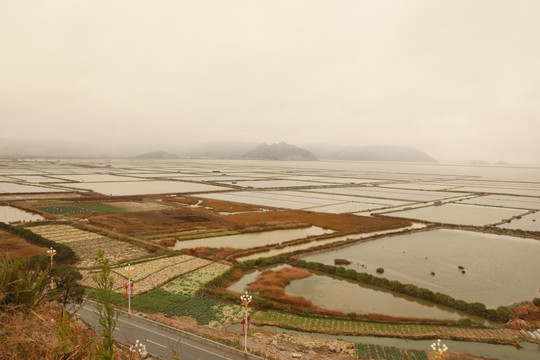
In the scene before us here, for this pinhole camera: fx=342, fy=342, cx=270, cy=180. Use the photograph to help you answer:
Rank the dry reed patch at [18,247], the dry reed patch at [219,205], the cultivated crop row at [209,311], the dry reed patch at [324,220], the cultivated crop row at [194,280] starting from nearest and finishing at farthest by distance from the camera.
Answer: the cultivated crop row at [209,311]
the cultivated crop row at [194,280]
the dry reed patch at [18,247]
the dry reed patch at [324,220]
the dry reed patch at [219,205]

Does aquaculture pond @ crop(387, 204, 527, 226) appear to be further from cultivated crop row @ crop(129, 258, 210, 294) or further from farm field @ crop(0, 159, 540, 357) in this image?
cultivated crop row @ crop(129, 258, 210, 294)

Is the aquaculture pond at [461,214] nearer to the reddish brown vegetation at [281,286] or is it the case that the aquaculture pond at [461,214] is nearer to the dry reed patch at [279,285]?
the dry reed patch at [279,285]

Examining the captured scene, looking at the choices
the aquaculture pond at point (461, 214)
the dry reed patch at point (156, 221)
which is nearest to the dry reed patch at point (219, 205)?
the dry reed patch at point (156, 221)

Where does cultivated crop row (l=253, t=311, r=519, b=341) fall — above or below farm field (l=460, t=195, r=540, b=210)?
below

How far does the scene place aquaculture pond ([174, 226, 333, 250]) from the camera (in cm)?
3838

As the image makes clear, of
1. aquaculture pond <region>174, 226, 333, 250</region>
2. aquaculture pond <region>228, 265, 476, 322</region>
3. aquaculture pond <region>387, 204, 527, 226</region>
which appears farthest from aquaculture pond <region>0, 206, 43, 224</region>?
aquaculture pond <region>387, 204, 527, 226</region>

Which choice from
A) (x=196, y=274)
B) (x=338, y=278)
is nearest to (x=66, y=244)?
(x=196, y=274)

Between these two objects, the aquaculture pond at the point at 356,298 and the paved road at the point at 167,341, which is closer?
the paved road at the point at 167,341

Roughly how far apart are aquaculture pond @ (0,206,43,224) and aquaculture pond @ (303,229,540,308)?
3923 centimetres

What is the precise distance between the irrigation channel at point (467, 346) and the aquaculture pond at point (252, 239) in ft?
62.4

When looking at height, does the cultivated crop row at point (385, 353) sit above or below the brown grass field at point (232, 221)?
below

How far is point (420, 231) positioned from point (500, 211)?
97.2 feet

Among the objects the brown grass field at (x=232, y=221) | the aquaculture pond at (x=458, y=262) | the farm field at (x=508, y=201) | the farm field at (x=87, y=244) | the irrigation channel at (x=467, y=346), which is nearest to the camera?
the irrigation channel at (x=467, y=346)

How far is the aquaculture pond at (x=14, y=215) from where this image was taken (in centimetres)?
4631
